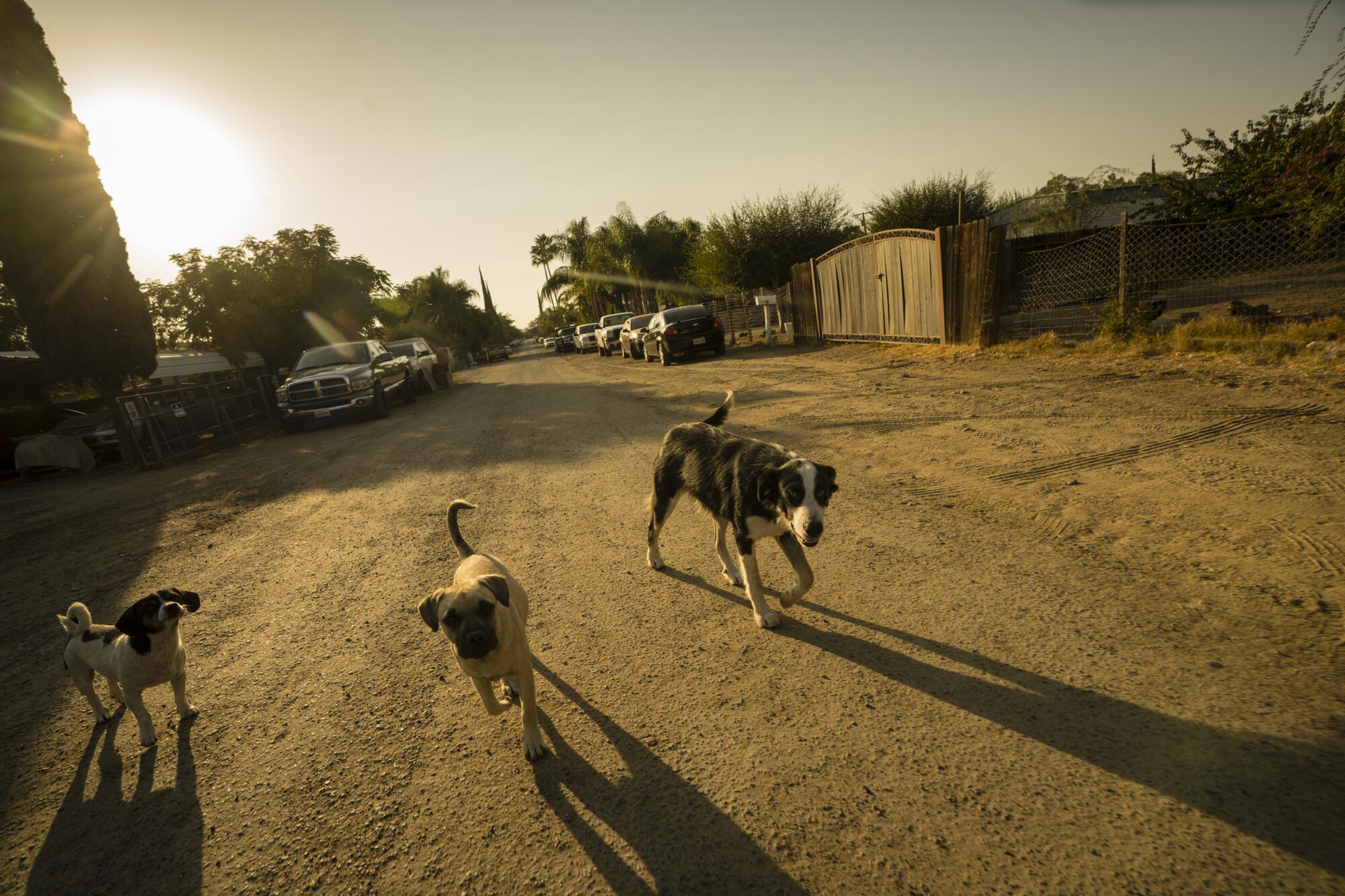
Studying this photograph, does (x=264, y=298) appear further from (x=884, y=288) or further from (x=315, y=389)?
(x=884, y=288)

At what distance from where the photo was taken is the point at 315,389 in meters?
14.4

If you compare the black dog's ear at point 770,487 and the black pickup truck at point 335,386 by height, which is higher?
the black pickup truck at point 335,386

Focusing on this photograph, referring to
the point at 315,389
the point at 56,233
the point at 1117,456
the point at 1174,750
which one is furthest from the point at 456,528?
the point at 56,233

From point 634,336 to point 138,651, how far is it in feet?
73.0

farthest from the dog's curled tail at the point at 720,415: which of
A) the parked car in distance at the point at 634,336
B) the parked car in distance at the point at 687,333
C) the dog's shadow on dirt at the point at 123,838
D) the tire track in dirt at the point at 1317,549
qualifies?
the parked car in distance at the point at 634,336

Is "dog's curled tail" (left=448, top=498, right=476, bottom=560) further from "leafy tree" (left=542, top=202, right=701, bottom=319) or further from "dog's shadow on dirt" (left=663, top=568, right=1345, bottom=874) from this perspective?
"leafy tree" (left=542, top=202, right=701, bottom=319)

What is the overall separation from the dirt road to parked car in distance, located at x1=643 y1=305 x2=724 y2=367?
47.2 ft

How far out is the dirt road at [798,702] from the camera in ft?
6.54

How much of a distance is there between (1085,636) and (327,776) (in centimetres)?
385

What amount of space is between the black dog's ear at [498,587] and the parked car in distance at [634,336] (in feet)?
68.5

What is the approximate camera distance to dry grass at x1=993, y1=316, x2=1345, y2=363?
24.3 ft

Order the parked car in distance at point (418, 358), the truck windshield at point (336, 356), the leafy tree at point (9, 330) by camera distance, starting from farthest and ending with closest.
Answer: the leafy tree at point (9, 330)
the parked car in distance at point (418, 358)
the truck windshield at point (336, 356)

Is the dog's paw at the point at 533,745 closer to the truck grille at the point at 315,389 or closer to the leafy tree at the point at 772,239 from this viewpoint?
the truck grille at the point at 315,389

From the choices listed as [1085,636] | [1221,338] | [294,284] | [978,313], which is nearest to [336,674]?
[1085,636]
